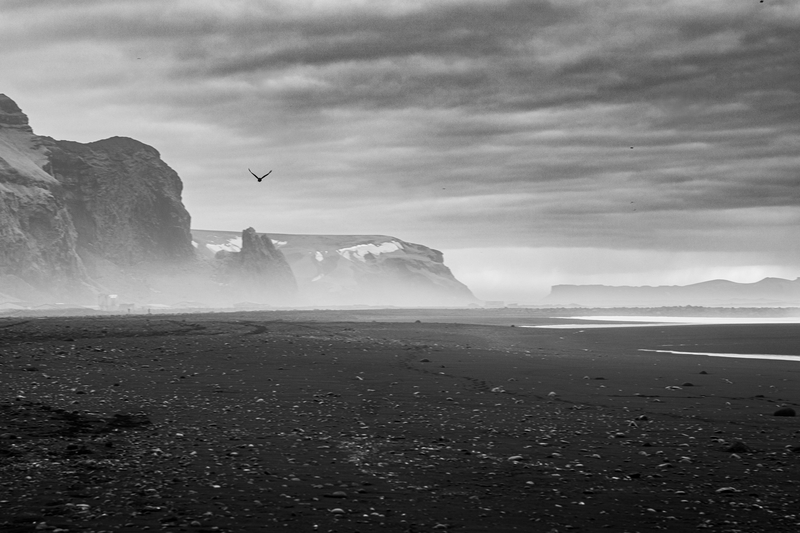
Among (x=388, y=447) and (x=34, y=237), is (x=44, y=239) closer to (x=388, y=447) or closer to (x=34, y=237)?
(x=34, y=237)

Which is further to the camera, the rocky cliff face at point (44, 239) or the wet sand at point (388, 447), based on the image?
the rocky cliff face at point (44, 239)

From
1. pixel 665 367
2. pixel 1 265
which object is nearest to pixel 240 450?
pixel 665 367

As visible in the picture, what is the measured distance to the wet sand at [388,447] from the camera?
8992 millimetres

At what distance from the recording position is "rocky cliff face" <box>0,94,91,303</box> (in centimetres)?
15400

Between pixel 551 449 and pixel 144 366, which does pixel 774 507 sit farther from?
pixel 144 366

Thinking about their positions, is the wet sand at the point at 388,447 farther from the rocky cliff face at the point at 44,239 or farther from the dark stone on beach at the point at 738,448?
the rocky cliff face at the point at 44,239

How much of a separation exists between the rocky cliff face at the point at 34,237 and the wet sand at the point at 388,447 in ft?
464

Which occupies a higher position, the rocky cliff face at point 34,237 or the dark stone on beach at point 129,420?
the rocky cliff face at point 34,237

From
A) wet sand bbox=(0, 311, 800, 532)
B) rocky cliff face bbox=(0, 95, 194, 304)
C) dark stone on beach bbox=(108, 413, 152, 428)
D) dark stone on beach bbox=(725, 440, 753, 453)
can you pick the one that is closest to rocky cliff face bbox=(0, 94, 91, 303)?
rocky cliff face bbox=(0, 95, 194, 304)

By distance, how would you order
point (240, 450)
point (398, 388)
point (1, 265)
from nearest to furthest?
point (240, 450), point (398, 388), point (1, 265)

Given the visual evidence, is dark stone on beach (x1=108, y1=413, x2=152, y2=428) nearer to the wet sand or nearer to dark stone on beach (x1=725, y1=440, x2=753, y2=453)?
the wet sand

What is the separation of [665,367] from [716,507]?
18630 millimetres

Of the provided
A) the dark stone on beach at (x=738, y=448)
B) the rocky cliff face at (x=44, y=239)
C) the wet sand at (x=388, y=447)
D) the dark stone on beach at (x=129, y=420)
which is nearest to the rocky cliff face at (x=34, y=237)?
the rocky cliff face at (x=44, y=239)

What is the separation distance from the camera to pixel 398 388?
20078 millimetres
